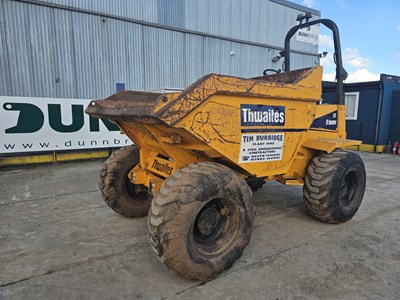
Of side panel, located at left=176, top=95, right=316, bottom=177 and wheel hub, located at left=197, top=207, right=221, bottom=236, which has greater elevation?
side panel, located at left=176, top=95, right=316, bottom=177

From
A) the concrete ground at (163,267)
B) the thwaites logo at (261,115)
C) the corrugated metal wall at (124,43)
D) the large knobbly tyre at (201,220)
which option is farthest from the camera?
the corrugated metal wall at (124,43)

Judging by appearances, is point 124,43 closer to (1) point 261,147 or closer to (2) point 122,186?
(2) point 122,186

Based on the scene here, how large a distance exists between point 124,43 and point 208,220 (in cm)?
866

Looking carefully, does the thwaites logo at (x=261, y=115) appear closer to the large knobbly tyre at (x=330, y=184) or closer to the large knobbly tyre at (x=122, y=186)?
the large knobbly tyre at (x=330, y=184)

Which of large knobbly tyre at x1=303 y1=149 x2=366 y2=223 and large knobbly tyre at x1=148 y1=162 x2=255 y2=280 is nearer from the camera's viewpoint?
large knobbly tyre at x1=148 y1=162 x2=255 y2=280

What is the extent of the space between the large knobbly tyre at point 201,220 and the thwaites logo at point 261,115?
583 millimetres

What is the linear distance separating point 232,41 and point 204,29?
1446 millimetres

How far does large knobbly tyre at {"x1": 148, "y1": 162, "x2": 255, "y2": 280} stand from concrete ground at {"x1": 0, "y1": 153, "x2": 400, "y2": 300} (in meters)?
0.20

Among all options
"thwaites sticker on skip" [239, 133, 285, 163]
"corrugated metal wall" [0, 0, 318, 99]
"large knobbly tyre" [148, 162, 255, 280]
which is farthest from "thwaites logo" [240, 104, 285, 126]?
"corrugated metal wall" [0, 0, 318, 99]

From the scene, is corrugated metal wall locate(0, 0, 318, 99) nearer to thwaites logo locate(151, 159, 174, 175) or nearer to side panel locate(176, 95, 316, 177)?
thwaites logo locate(151, 159, 174, 175)

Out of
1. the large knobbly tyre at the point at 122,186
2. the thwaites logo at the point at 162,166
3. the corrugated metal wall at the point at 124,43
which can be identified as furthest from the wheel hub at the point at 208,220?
the corrugated metal wall at the point at 124,43

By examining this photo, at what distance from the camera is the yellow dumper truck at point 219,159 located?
7.99ft

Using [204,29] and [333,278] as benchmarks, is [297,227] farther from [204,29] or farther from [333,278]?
[204,29]

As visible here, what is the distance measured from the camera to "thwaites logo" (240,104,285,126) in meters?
2.91
